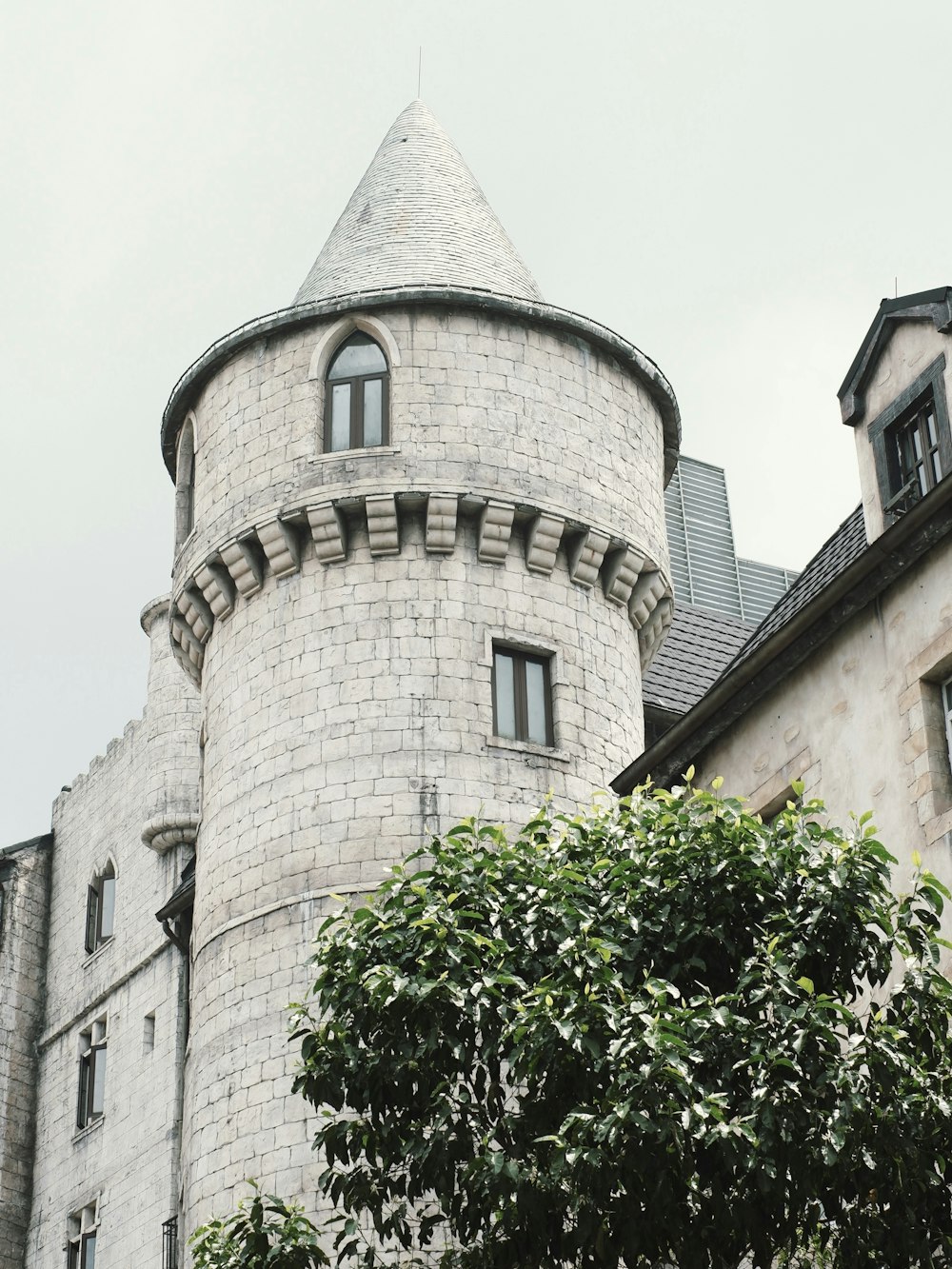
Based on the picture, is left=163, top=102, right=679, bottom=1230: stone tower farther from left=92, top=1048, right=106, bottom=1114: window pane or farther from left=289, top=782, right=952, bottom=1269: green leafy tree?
left=92, top=1048, right=106, bottom=1114: window pane

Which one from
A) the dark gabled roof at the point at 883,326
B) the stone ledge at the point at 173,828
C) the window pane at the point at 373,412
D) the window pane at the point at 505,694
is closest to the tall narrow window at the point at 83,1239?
the stone ledge at the point at 173,828

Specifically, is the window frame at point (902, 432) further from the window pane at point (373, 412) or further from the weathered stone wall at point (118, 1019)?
the weathered stone wall at point (118, 1019)

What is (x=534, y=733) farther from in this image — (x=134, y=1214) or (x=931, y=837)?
(x=134, y=1214)

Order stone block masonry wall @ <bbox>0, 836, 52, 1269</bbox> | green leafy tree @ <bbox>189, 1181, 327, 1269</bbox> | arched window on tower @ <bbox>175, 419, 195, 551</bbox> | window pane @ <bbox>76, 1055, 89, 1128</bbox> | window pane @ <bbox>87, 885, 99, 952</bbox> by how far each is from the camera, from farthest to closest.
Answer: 1. window pane @ <bbox>87, 885, 99, 952</bbox>
2. stone block masonry wall @ <bbox>0, 836, 52, 1269</bbox>
3. window pane @ <bbox>76, 1055, 89, 1128</bbox>
4. arched window on tower @ <bbox>175, 419, 195, 551</bbox>
5. green leafy tree @ <bbox>189, 1181, 327, 1269</bbox>

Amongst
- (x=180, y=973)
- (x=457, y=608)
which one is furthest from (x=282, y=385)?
(x=180, y=973)

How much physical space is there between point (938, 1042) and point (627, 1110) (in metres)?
2.64

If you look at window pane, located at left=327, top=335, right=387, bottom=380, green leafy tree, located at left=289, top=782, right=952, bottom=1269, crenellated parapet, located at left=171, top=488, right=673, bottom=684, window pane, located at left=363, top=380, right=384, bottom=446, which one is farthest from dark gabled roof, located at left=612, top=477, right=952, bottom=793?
window pane, located at left=327, top=335, right=387, bottom=380

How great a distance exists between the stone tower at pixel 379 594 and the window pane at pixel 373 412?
0.04 m

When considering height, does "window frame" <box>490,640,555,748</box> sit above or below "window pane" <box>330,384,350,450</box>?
below

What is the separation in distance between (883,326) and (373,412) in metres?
8.34

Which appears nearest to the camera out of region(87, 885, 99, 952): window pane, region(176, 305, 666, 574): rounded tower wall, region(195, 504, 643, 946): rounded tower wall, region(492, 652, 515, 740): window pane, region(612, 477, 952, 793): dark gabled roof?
region(612, 477, 952, 793): dark gabled roof

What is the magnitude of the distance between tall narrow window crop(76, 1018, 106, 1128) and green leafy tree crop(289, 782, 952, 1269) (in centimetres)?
2146

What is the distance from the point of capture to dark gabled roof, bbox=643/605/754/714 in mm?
34000

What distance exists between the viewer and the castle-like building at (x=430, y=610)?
2206cm
